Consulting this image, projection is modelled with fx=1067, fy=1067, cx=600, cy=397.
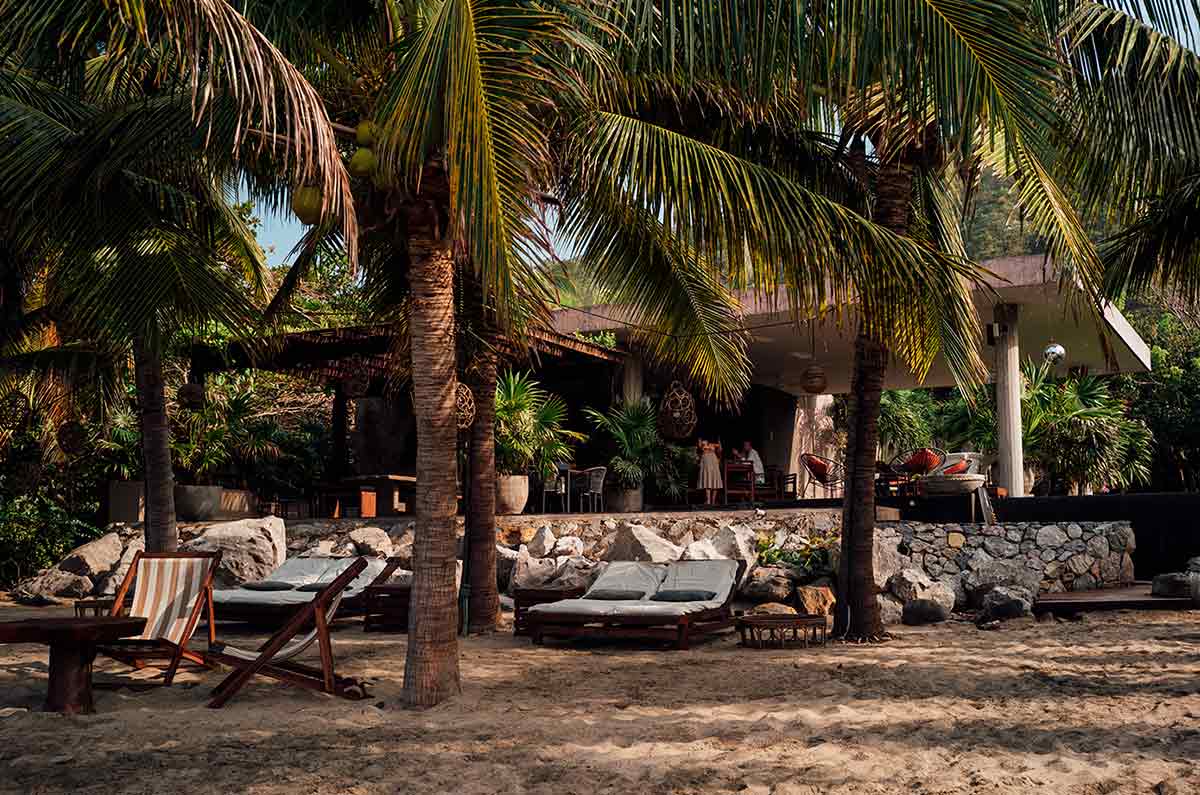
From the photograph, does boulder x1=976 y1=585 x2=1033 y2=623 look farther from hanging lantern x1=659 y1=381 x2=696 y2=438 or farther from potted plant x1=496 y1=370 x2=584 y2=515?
potted plant x1=496 y1=370 x2=584 y2=515

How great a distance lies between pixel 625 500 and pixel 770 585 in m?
4.26

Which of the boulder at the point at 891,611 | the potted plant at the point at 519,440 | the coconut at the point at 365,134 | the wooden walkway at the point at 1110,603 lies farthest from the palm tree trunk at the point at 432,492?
the potted plant at the point at 519,440

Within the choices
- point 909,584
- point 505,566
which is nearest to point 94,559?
point 505,566

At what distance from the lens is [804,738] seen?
5.50m

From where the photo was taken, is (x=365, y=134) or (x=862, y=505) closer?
(x=365, y=134)

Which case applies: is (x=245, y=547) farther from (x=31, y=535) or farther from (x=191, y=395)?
(x=31, y=535)

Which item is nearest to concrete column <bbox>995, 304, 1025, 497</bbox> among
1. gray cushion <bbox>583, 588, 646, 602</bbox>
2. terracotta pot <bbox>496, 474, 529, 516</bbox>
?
gray cushion <bbox>583, 588, 646, 602</bbox>

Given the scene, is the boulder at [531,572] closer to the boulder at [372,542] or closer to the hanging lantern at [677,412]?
the boulder at [372,542]

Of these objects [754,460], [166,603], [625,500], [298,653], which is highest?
[754,460]

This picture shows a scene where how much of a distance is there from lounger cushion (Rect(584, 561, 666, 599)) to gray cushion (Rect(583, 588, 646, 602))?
4cm

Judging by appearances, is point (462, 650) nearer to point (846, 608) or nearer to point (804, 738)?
point (846, 608)

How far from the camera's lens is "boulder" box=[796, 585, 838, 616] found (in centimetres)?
1041

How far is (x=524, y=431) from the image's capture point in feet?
46.5

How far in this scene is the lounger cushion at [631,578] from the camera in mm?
9984
